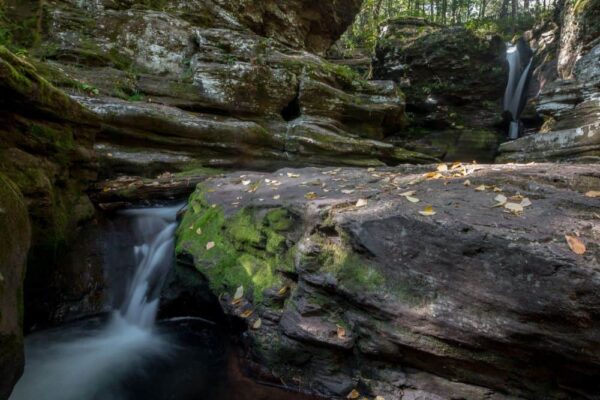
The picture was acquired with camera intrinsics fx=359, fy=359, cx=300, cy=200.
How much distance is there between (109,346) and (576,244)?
498cm

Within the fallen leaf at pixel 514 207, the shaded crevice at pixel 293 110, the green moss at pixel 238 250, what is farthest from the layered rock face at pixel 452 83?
the fallen leaf at pixel 514 207

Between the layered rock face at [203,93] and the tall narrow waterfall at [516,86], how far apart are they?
5825 millimetres

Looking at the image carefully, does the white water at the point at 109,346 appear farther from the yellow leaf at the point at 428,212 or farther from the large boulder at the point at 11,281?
the yellow leaf at the point at 428,212

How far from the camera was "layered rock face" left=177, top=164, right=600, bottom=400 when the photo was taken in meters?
2.47

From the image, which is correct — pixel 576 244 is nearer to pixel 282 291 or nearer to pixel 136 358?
pixel 282 291

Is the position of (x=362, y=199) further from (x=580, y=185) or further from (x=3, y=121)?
(x=3, y=121)

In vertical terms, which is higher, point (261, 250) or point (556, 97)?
point (556, 97)

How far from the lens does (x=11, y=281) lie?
2771 millimetres

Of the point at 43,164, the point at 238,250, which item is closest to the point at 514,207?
the point at 238,250

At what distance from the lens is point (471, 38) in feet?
50.3

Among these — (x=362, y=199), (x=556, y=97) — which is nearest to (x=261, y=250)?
(x=362, y=199)

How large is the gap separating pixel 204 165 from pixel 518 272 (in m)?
7.24

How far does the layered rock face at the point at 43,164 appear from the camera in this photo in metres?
4.19

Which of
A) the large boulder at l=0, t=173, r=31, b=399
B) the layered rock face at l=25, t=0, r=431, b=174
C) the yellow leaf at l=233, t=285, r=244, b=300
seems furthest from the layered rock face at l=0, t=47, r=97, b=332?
the yellow leaf at l=233, t=285, r=244, b=300
